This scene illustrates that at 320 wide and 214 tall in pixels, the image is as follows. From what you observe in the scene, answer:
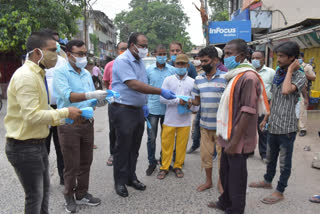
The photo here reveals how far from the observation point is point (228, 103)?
8.51 feet

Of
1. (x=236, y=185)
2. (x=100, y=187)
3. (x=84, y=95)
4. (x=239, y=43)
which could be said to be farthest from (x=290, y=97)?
(x=100, y=187)

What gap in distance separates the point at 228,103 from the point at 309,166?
2704mm

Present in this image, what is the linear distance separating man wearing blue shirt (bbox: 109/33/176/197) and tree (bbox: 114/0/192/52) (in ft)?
129

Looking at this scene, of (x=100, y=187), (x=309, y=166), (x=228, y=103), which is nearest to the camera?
(x=228, y=103)

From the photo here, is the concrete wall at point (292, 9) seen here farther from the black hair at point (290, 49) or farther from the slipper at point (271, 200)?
the slipper at point (271, 200)

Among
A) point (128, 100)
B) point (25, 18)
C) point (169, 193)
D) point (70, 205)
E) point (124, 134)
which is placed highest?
point (25, 18)

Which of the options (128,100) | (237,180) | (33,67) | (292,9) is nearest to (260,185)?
(237,180)

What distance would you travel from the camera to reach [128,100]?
3.29m

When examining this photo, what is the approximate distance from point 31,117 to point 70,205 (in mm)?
1528

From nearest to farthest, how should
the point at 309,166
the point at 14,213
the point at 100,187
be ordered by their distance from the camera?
the point at 14,213, the point at 100,187, the point at 309,166

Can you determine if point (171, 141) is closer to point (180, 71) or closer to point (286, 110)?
point (180, 71)

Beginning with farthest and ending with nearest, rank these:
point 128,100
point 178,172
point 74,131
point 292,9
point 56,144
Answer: point 292,9 → point 178,172 → point 56,144 → point 128,100 → point 74,131

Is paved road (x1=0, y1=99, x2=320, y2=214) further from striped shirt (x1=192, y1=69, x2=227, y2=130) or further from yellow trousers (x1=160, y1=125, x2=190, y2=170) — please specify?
striped shirt (x1=192, y1=69, x2=227, y2=130)

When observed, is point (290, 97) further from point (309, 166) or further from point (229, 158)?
point (309, 166)
